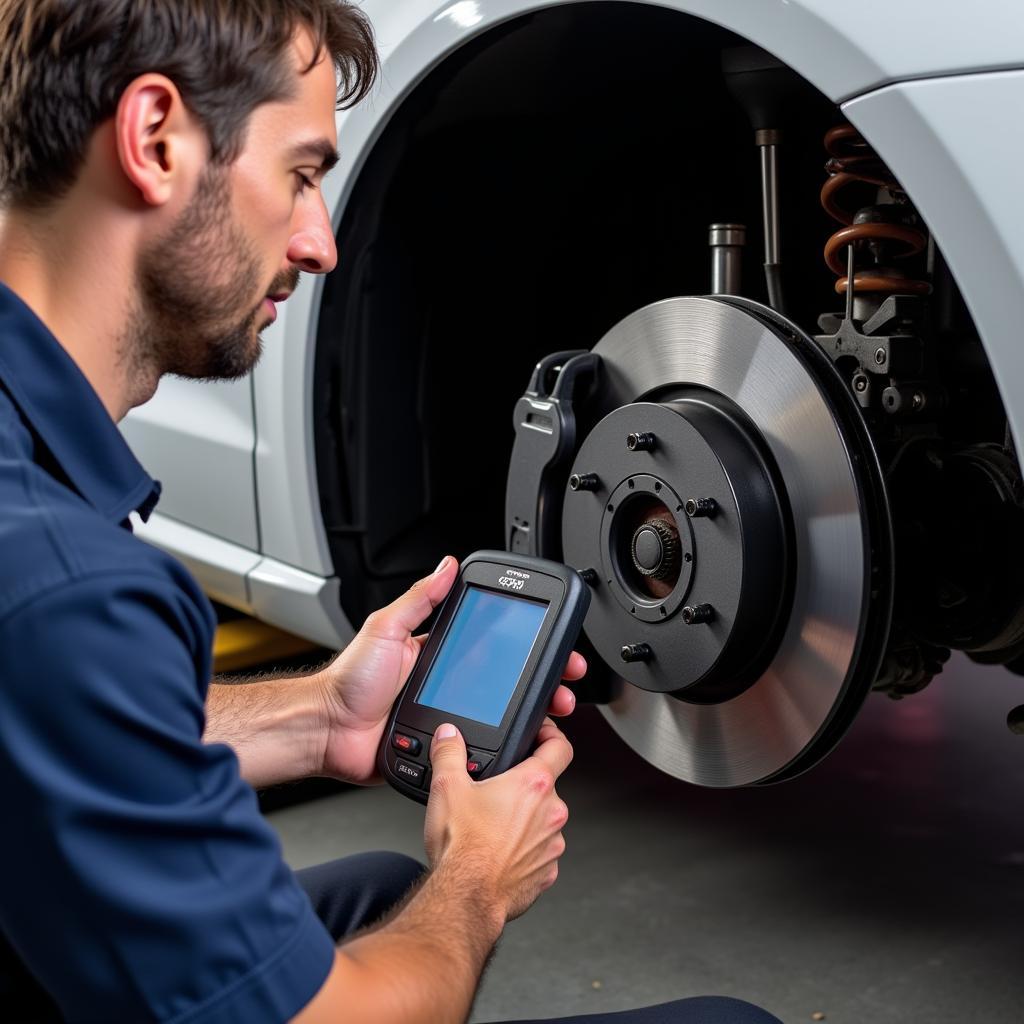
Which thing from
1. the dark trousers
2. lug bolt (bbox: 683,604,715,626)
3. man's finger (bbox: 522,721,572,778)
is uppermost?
lug bolt (bbox: 683,604,715,626)

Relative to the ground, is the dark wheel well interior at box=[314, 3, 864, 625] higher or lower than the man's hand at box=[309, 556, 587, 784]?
higher

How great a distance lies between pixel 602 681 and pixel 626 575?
128 mm

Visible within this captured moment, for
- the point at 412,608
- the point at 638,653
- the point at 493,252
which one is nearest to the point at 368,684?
the point at 412,608

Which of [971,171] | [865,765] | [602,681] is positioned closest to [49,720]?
[971,171]

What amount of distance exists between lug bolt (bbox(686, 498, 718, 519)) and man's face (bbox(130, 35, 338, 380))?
0.30 metres

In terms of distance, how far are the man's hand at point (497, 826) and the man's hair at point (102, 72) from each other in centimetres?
32

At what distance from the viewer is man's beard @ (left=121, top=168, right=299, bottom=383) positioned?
0.59 meters

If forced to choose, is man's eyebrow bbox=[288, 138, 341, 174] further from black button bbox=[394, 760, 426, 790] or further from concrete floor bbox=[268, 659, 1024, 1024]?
concrete floor bbox=[268, 659, 1024, 1024]

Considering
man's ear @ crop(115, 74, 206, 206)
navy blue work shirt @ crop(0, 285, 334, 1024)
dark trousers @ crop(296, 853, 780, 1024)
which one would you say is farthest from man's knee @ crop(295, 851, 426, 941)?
man's ear @ crop(115, 74, 206, 206)

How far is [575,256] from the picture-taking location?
1.29 metres

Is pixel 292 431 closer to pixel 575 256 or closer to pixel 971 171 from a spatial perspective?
pixel 575 256

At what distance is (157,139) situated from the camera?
0.58 m

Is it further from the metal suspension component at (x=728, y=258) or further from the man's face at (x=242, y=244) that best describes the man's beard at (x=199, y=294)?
the metal suspension component at (x=728, y=258)

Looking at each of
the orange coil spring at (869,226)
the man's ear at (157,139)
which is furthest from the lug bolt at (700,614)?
the man's ear at (157,139)
